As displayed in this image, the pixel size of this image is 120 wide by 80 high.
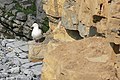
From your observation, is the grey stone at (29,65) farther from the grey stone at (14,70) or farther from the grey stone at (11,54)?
the grey stone at (11,54)

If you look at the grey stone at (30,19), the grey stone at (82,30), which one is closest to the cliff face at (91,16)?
the grey stone at (82,30)

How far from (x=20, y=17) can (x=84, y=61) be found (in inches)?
414

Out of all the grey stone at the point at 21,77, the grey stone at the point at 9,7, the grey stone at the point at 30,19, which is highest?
the grey stone at the point at 9,7

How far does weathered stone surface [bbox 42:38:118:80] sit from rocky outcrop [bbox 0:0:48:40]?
9.20 m

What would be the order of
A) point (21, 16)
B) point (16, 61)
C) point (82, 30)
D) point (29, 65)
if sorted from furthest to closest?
point (21, 16)
point (16, 61)
point (29, 65)
point (82, 30)

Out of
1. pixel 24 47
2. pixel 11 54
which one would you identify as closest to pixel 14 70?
pixel 11 54

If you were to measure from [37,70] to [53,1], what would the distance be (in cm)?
195

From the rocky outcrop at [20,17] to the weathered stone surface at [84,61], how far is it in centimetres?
920

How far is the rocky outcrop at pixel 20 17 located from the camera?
13.7m

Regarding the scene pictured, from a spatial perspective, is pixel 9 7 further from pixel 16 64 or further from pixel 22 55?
pixel 16 64

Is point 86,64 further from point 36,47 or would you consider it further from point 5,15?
point 5,15

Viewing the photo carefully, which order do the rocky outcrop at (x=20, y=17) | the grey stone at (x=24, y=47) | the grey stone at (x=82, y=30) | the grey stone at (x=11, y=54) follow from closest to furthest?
1. the grey stone at (x=82, y=30)
2. the grey stone at (x=11, y=54)
3. the grey stone at (x=24, y=47)
4. the rocky outcrop at (x=20, y=17)

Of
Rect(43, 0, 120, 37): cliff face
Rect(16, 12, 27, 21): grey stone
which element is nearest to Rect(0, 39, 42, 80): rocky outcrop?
Rect(16, 12, 27, 21): grey stone

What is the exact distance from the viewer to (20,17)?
46.4 ft
